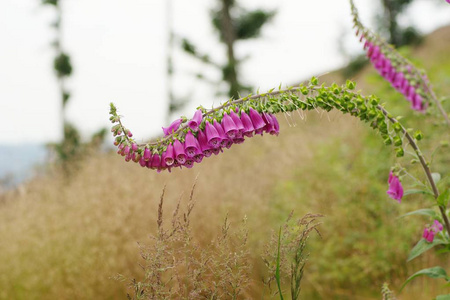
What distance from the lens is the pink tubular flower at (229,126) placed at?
1390mm

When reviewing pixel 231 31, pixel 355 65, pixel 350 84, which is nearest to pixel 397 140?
pixel 350 84

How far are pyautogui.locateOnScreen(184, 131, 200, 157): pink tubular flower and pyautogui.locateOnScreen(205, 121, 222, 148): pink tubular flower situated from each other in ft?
0.14

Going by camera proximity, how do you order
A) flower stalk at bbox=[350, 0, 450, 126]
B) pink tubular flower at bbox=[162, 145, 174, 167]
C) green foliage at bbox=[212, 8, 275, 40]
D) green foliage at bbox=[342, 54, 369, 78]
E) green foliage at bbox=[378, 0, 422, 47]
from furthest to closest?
1. green foliage at bbox=[378, 0, 422, 47]
2. green foliage at bbox=[342, 54, 369, 78]
3. green foliage at bbox=[212, 8, 275, 40]
4. flower stalk at bbox=[350, 0, 450, 126]
5. pink tubular flower at bbox=[162, 145, 174, 167]

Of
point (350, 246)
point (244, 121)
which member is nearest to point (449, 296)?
point (244, 121)

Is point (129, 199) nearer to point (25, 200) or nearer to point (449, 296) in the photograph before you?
point (25, 200)

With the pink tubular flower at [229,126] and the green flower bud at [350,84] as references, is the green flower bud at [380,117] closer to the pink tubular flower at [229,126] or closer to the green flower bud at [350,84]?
the green flower bud at [350,84]

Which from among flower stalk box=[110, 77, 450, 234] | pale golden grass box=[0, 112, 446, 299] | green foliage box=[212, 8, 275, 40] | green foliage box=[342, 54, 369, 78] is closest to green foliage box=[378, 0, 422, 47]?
green foliage box=[342, 54, 369, 78]

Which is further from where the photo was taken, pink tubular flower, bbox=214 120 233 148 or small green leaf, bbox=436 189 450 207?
small green leaf, bbox=436 189 450 207

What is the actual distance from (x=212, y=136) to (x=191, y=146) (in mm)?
74

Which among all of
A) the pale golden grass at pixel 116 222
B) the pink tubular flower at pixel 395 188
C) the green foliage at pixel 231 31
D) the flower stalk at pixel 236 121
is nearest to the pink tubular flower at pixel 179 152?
the flower stalk at pixel 236 121

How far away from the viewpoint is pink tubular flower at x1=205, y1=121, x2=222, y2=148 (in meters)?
1.40

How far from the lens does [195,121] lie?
4.58 feet

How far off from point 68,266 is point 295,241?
12.6 feet

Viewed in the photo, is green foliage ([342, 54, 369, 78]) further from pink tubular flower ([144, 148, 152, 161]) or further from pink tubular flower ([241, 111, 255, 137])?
pink tubular flower ([144, 148, 152, 161])
